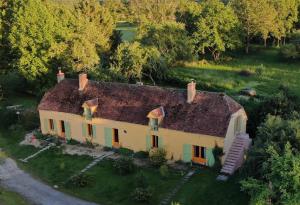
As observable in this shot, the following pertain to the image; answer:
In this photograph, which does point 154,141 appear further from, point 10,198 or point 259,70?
point 259,70

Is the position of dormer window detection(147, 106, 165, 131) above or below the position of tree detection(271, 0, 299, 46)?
below

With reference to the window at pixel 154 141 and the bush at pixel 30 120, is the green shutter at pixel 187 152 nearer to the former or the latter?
the window at pixel 154 141

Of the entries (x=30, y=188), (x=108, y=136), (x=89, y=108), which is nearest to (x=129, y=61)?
(x=89, y=108)

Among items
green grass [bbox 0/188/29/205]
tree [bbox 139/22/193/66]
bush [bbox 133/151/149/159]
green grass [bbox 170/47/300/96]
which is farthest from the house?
A: tree [bbox 139/22/193/66]

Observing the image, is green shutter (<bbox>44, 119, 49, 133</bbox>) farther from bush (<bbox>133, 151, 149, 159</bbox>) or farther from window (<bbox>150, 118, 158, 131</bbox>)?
window (<bbox>150, 118, 158, 131</bbox>)

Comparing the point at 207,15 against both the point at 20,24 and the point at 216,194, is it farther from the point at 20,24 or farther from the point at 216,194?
the point at 216,194

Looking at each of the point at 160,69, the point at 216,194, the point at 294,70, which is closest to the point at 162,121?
the point at 216,194

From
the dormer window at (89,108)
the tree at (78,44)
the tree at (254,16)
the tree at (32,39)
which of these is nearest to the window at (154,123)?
the dormer window at (89,108)
